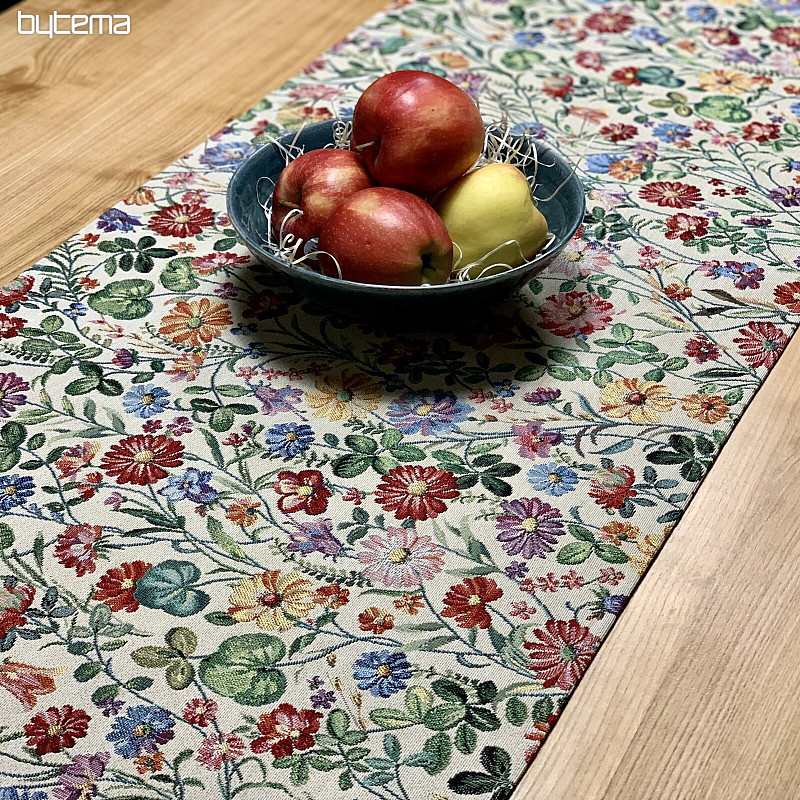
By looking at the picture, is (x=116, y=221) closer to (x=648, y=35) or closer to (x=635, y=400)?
(x=635, y=400)

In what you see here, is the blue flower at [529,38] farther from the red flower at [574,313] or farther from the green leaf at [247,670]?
the green leaf at [247,670]

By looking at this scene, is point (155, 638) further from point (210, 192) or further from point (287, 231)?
point (210, 192)

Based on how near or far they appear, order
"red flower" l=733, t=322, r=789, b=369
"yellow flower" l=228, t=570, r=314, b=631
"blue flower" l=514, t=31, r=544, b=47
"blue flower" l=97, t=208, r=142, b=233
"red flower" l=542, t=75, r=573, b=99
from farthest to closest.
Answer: "blue flower" l=514, t=31, r=544, b=47 < "red flower" l=542, t=75, r=573, b=99 < "blue flower" l=97, t=208, r=142, b=233 < "red flower" l=733, t=322, r=789, b=369 < "yellow flower" l=228, t=570, r=314, b=631

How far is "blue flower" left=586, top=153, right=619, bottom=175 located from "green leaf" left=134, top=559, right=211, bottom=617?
0.76 meters

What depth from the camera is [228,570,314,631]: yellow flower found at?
0.70m

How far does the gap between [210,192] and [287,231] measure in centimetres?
29

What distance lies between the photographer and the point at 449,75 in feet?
4.82

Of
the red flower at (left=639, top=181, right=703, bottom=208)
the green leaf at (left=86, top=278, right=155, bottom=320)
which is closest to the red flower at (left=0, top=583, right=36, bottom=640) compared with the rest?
the green leaf at (left=86, top=278, right=155, bottom=320)

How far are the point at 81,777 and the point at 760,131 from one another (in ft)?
3.77

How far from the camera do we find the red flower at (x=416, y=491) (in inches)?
31.0

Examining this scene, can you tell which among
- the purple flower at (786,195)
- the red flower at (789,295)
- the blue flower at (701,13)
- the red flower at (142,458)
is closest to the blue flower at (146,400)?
the red flower at (142,458)

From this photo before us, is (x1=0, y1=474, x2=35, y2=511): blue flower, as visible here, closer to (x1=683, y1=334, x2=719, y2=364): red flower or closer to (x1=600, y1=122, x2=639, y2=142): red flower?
(x1=683, y1=334, x2=719, y2=364): red flower

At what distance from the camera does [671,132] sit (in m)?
1.31

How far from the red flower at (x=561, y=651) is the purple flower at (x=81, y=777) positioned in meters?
0.29
